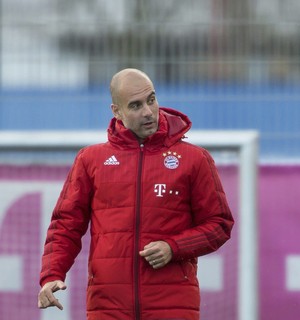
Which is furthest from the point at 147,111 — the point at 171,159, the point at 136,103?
the point at 171,159

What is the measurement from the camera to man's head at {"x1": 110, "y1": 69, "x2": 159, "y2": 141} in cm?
363

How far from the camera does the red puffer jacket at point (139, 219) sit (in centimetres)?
355

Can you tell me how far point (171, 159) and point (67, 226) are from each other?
1.38 feet

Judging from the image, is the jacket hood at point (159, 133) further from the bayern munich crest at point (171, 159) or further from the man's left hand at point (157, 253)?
the man's left hand at point (157, 253)

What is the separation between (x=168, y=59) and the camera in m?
8.22

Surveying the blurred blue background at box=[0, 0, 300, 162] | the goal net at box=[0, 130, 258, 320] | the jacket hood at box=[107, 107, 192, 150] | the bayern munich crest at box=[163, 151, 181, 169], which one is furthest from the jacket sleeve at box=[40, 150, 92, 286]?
the blurred blue background at box=[0, 0, 300, 162]

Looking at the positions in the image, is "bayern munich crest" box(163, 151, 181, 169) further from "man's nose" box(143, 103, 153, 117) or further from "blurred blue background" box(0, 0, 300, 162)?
"blurred blue background" box(0, 0, 300, 162)

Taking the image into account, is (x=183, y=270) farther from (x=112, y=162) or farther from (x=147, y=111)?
(x=147, y=111)

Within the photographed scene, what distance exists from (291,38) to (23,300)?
12.5ft

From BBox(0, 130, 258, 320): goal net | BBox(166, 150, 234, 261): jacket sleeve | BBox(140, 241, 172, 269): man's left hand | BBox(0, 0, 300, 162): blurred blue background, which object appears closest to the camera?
BBox(140, 241, 172, 269): man's left hand

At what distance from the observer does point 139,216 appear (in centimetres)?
355

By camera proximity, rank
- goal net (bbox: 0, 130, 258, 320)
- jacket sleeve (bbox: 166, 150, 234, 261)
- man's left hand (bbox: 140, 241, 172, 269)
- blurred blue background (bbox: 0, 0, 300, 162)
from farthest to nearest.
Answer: blurred blue background (bbox: 0, 0, 300, 162) → goal net (bbox: 0, 130, 258, 320) → jacket sleeve (bbox: 166, 150, 234, 261) → man's left hand (bbox: 140, 241, 172, 269)

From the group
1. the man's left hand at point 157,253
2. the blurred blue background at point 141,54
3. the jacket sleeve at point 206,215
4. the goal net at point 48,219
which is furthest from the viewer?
the blurred blue background at point 141,54

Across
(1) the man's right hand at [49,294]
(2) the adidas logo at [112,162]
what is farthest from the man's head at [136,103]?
(1) the man's right hand at [49,294]
